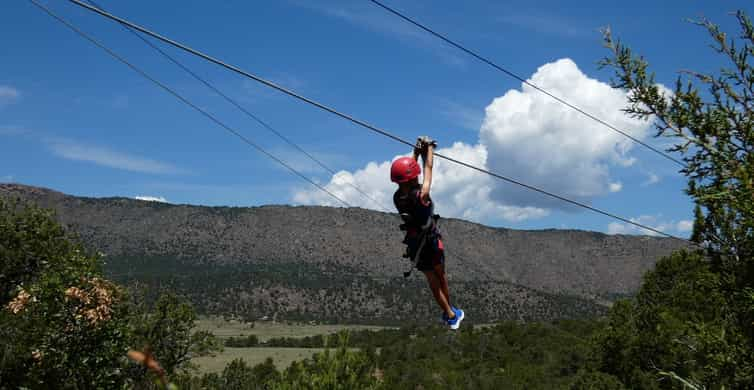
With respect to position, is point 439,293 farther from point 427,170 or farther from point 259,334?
point 259,334

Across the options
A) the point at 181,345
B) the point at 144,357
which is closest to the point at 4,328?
the point at 181,345

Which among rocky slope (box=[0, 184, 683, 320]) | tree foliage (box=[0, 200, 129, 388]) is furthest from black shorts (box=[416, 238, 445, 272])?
rocky slope (box=[0, 184, 683, 320])

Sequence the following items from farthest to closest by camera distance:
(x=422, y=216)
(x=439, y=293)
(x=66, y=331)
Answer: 1. (x=66, y=331)
2. (x=439, y=293)
3. (x=422, y=216)

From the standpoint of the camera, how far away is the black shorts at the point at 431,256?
820cm

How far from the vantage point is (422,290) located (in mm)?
136625

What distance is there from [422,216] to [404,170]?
0.73 metres

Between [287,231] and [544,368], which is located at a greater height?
[287,231]

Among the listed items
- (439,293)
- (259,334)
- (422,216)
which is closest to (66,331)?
(439,293)

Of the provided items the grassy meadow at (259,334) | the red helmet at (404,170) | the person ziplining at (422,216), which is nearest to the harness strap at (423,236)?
the person ziplining at (422,216)

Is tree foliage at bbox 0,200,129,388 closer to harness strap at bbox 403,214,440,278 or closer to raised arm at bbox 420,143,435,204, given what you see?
harness strap at bbox 403,214,440,278

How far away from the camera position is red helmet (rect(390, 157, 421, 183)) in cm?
770

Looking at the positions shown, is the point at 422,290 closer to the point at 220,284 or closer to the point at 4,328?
the point at 220,284

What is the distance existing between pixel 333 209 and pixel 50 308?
150020mm

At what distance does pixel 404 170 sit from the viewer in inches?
303
